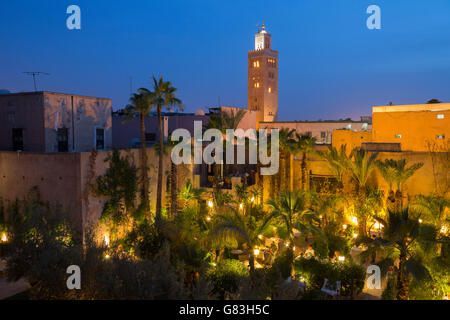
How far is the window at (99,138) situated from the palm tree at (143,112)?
2.66 meters

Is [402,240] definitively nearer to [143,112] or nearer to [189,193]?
[143,112]

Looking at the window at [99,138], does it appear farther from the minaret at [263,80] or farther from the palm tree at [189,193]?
the minaret at [263,80]

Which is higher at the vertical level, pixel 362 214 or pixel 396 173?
pixel 396 173

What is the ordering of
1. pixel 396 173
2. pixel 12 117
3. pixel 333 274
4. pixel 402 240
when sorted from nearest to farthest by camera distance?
1. pixel 402 240
2. pixel 333 274
3. pixel 396 173
4. pixel 12 117

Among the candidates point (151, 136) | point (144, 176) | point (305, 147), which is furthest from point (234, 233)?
point (151, 136)

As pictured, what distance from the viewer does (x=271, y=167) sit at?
64.0 feet

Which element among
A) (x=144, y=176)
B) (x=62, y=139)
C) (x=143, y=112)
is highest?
(x=143, y=112)

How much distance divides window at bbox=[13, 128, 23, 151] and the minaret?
43853 mm

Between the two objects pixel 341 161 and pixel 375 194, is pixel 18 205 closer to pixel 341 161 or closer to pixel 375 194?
pixel 341 161

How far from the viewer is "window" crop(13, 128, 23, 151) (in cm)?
1538

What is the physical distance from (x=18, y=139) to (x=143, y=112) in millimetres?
6178

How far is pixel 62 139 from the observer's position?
15.4 metres

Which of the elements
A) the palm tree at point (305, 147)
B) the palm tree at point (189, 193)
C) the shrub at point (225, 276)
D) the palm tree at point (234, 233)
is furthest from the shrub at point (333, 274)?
the palm tree at point (189, 193)
